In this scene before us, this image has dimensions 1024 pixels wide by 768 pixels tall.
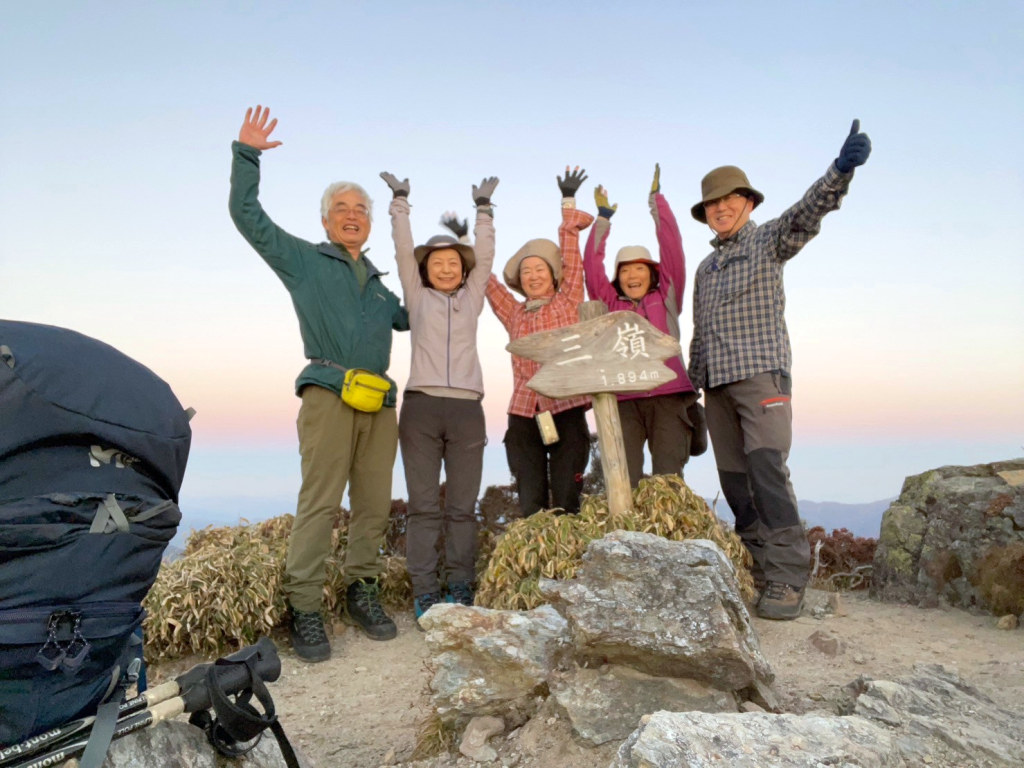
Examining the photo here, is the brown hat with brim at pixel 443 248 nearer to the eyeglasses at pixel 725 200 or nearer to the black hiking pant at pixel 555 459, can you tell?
the black hiking pant at pixel 555 459

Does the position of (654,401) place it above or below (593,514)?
above

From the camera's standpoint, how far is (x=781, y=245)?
575 cm

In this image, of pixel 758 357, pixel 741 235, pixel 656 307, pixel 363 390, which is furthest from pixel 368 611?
pixel 741 235

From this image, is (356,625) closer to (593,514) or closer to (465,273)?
(593,514)

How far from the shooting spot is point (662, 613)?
3260 millimetres

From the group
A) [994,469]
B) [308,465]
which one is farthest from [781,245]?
[308,465]

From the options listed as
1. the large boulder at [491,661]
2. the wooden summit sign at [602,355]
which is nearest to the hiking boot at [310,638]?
the large boulder at [491,661]

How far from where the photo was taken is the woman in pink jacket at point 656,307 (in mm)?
6262

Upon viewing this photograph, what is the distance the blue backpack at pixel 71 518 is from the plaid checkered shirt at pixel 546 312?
4203 millimetres

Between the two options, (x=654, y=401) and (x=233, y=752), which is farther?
(x=654, y=401)

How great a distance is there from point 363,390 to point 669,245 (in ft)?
9.85

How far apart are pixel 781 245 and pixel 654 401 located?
1708mm

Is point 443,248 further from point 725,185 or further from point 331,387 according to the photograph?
point 725,185

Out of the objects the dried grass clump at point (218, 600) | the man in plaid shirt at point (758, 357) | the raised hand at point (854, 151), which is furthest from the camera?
the man in plaid shirt at point (758, 357)
